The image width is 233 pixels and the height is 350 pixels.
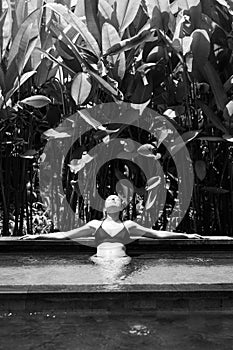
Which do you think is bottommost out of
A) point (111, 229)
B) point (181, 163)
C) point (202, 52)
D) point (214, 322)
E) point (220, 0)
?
point (214, 322)

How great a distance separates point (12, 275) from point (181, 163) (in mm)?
1709

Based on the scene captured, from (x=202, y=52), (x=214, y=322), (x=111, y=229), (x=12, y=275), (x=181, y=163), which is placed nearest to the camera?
(x=214, y=322)

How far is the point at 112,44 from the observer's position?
4008 mm

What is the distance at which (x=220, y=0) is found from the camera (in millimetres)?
3977

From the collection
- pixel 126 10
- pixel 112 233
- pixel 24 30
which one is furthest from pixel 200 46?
pixel 112 233

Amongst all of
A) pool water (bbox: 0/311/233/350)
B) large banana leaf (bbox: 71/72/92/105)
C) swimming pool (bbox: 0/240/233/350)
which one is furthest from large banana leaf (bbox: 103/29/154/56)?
pool water (bbox: 0/311/233/350)

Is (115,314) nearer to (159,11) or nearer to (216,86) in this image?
(216,86)

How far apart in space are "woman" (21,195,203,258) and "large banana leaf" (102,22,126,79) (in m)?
1.15

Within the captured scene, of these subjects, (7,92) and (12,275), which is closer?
(12,275)

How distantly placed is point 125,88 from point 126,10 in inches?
21.6

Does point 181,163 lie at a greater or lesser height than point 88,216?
greater

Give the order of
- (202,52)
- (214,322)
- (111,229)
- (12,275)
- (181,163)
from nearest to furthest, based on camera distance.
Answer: (214,322)
(12,275)
(111,229)
(202,52)
(181,163)

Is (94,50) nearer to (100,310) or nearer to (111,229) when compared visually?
(111,229)

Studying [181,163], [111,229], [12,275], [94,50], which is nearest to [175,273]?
[111,229]
